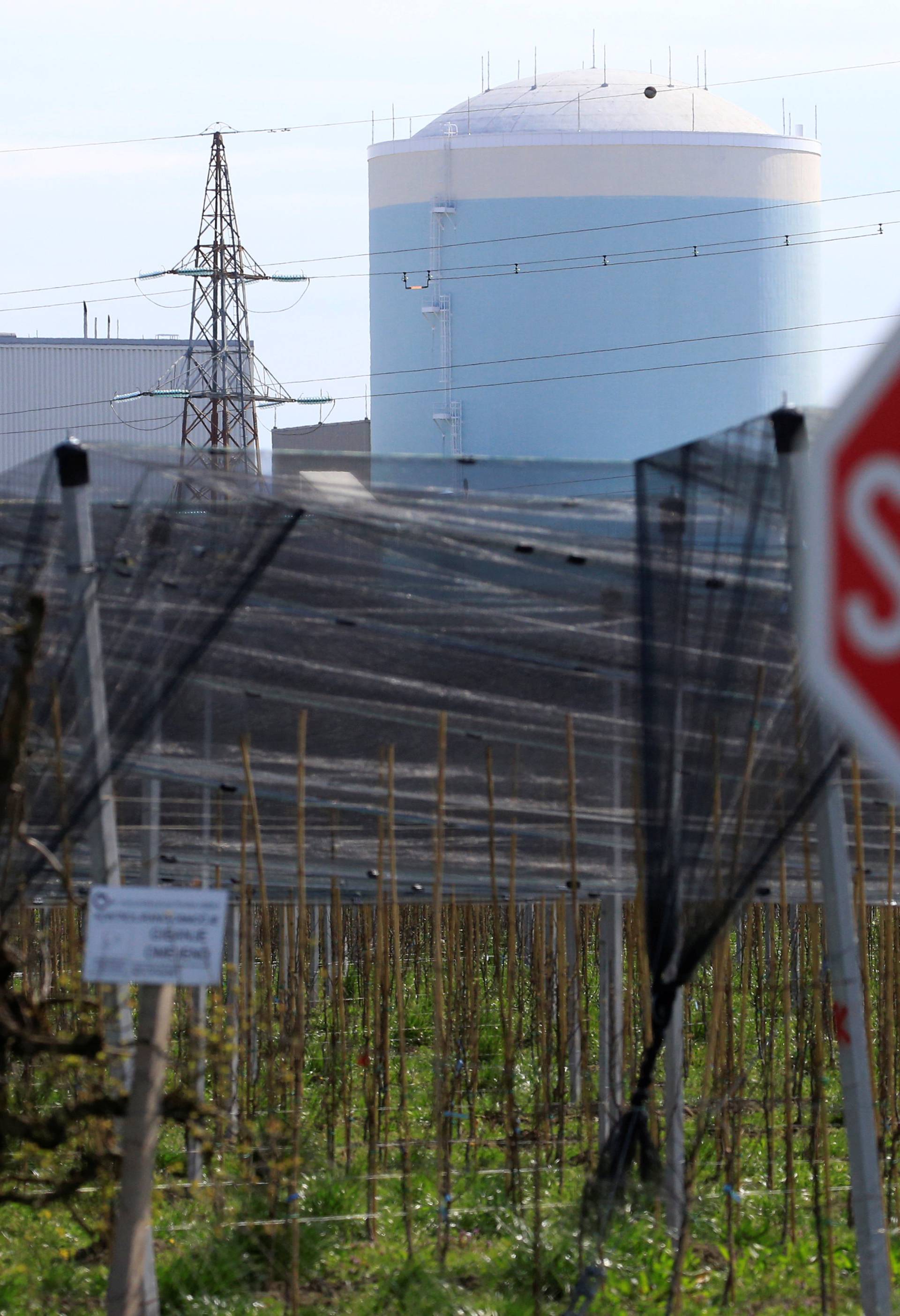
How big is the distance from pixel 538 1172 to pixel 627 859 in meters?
1.18

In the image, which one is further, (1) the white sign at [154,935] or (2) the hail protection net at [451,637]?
(2) the hail protection net at [451,637]

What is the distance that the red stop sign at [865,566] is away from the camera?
3.57 ft

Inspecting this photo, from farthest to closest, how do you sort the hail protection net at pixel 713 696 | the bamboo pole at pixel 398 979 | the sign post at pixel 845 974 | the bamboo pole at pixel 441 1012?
the bamboo pole at pixel 398 979 → the bamboo pole at pixel 441 1012 → the hail protection net at pixel 713 696 → the sign post at pixel 845 974

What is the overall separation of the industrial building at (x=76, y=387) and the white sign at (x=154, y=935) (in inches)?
1177

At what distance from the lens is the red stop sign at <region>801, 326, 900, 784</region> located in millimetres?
1088

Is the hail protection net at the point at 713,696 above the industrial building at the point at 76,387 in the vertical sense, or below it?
below

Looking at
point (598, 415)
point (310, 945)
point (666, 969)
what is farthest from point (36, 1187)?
point (598, 415)

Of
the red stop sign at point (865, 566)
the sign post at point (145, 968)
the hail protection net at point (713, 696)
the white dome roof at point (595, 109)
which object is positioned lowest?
the sign post at point (145, 968)

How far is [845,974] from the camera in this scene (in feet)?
12.1

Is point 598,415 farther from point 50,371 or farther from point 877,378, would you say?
point 877,378

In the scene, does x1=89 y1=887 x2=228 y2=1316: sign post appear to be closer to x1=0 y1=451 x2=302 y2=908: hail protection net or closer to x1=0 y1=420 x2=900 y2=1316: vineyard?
x1=0 y1=420 x2=900 y2=1316: vineyard

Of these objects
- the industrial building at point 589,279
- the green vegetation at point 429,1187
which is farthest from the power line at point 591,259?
the green vegetation at point 429,1187

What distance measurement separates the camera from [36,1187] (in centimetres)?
657

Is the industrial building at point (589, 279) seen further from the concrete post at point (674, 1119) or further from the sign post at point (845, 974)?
the sign post at point (845, 974)
